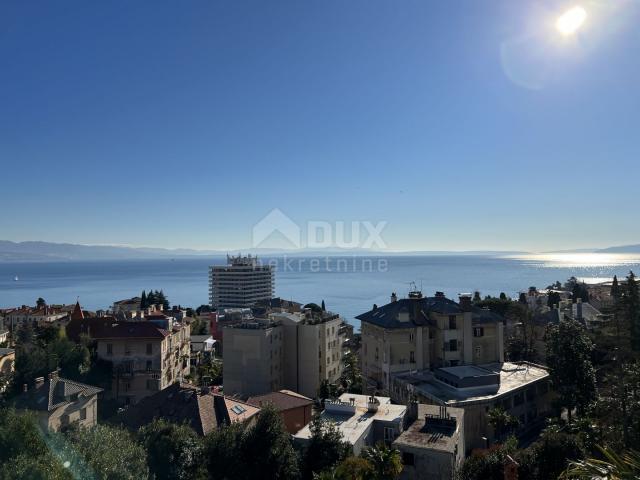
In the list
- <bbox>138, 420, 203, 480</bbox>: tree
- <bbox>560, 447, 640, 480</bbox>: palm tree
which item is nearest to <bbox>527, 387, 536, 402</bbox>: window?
<bbox>138, 420, 203, 480</bbox>: tree

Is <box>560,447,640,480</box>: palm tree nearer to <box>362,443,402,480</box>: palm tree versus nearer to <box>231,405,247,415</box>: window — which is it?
<box>362,443,402,480</box>: palm tree

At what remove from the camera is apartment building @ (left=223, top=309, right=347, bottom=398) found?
3594 cm

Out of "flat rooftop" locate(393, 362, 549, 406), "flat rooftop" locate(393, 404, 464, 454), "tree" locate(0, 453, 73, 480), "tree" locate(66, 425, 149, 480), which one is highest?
"tree" locate(0, 453, 73, 480)

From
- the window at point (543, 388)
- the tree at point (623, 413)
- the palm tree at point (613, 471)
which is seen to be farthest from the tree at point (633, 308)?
the palm tree at point (613, 471)

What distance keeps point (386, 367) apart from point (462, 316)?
22.8 ft

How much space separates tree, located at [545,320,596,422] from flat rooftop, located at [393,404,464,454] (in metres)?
9.37

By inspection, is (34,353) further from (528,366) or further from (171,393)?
(528,366)

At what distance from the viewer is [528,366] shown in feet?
114

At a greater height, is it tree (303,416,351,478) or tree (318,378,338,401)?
tree (303,416,351,478)

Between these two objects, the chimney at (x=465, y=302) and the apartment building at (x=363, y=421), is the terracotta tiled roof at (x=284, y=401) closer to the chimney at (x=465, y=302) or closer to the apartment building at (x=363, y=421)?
the apartment building at (x=363, y=421)

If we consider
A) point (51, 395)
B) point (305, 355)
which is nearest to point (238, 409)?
point (51, 395)

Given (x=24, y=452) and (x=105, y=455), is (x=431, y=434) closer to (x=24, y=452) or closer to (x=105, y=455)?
(x=105, y=455)

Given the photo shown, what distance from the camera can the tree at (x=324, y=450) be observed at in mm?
17328

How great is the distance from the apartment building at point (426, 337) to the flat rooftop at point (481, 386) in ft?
3.71
